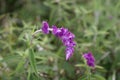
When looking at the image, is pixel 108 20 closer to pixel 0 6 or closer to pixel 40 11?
pixel 40 11

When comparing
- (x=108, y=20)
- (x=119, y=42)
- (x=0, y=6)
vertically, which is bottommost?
(x=119, y=42)

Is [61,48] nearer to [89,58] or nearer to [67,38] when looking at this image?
[89,58]

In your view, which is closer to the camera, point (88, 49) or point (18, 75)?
point (18, 75)

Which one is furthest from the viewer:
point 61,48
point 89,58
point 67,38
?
point 61,48

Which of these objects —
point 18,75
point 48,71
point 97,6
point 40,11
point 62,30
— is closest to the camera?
point 62,30

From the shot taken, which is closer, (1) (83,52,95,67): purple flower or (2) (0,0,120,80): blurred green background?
(1) (83,52,95,67): purple flower

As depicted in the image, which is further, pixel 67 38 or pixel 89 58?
pixel 89 58

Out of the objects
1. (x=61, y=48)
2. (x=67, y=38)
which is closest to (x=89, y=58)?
(x=67, y=38)

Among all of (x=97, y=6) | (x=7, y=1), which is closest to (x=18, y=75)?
(x=97, y=6)

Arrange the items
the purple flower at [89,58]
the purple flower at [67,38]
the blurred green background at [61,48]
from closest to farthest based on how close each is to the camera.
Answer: the purple flower at [67,38] < the purple flower at [89,58] < the blurred green background at [61,48]

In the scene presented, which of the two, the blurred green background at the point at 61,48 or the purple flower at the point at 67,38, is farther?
the blurred green background at the point at 61,48

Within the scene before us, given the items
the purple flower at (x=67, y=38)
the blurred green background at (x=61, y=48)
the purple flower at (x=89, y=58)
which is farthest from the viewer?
the blurred green background at (x=61, y=48)
